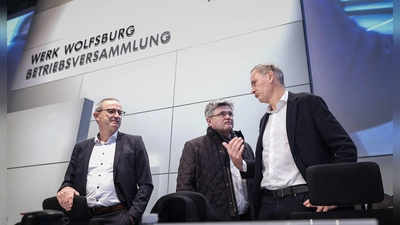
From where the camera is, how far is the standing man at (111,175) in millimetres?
2709

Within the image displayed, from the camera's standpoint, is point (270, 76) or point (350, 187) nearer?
point (350, 187)

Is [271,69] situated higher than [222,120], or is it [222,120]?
[271,69]

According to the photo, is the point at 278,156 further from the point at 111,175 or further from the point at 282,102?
the point at 111,175

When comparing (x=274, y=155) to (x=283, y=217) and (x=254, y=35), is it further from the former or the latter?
(x=254, y=35)

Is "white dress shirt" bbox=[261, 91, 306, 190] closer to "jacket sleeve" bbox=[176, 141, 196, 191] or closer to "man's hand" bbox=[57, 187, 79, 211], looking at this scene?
"jacket sleeve" bbox=[176, 141, 196, 191]

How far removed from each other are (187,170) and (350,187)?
1.30 m

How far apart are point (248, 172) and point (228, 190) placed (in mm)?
175

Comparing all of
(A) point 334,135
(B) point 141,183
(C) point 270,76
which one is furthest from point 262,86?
(B) point 141,183

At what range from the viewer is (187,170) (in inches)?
108

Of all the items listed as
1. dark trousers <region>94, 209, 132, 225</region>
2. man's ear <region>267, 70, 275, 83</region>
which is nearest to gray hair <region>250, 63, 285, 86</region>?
man's ear <region>267, 70, 275, 83</region>

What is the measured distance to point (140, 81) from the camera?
337 cm

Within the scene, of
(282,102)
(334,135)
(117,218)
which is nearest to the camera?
(334,135)

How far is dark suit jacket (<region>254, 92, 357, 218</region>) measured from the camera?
2.10 m

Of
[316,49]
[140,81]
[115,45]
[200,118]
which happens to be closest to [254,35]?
[316,49]
